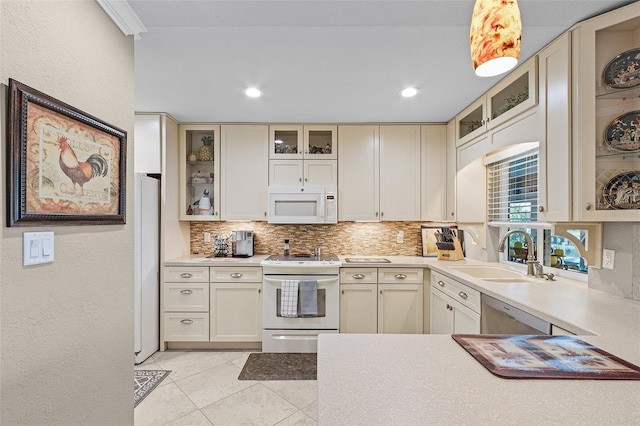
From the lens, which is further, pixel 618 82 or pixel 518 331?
pixel 518 331

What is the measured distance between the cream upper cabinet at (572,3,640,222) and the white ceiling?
0.14 m

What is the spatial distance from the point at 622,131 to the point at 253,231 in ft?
9.99

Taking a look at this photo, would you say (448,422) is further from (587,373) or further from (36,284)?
(36,284)

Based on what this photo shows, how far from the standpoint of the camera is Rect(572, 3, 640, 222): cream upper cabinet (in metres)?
1.38

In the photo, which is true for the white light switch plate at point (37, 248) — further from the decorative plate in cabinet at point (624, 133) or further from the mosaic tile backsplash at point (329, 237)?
the decorative plate in cabinet at point (624, 133)

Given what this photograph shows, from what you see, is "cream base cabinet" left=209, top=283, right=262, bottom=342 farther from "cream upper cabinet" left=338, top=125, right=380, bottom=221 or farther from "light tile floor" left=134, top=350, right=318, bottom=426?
Result: "cream upper cabinet" left=338, top=125, right=380, bottom=221

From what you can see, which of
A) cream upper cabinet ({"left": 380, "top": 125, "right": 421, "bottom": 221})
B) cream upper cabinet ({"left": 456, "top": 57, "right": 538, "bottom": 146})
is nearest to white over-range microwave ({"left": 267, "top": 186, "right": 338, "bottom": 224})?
cream upper cabinet ({"left": 380, "top": 125, "right": 421, "bottom": 221})

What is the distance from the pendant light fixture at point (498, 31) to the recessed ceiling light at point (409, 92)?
1.53 meters

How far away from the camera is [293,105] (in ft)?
8.48

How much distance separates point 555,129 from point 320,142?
2100 mm

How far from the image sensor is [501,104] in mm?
2168

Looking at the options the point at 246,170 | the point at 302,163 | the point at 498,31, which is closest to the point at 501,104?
the point at 498,31

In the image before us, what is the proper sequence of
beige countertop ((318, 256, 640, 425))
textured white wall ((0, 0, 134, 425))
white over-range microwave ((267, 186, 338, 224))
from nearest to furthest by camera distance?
beige countertop ((318, 256, 640, 425)) < textured white wall ((0, 0, 134, 425)) < white over-range microwave ((267, 186, 338, 224))

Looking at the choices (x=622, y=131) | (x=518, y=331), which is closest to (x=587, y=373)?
(x=518, y=331)
